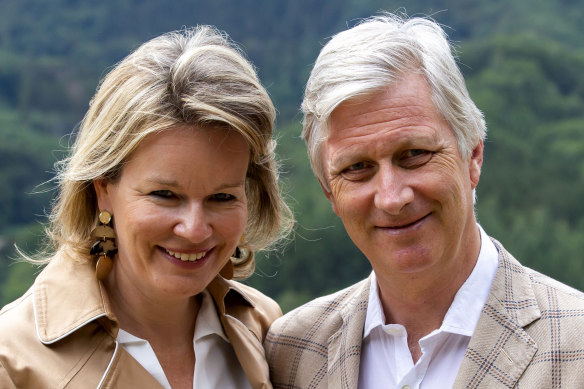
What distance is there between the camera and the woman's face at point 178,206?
9.16 feet

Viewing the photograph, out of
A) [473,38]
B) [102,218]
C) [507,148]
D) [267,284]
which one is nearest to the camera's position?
[102,218]

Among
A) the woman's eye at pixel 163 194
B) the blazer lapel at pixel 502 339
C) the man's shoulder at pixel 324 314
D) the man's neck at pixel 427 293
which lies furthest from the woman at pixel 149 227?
the blazer lapel at pixel 502 339

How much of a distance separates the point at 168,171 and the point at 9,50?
46381mm

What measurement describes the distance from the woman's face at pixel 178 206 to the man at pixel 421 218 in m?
0.33

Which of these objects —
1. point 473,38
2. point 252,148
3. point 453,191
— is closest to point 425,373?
point 453,191

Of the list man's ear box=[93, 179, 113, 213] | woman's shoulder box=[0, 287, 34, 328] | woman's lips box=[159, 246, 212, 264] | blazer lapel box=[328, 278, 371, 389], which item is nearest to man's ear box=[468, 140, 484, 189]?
blazer lapel box=[328, 278, 371, 389]

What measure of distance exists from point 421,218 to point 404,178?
134 mm

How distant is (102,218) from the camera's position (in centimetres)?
296

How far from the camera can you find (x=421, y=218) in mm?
2750

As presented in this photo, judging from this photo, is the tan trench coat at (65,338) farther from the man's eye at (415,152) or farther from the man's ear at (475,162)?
the man's ear at (475,162)

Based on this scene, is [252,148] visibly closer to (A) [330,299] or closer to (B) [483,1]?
(A) [330,299]

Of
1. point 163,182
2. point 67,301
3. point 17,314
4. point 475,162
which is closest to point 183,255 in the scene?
point 163,182

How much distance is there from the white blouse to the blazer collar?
154 mm

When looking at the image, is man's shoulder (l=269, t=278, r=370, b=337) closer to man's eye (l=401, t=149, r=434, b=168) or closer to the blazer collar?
man's eye (l=401, t=149, r=434, b=168)
